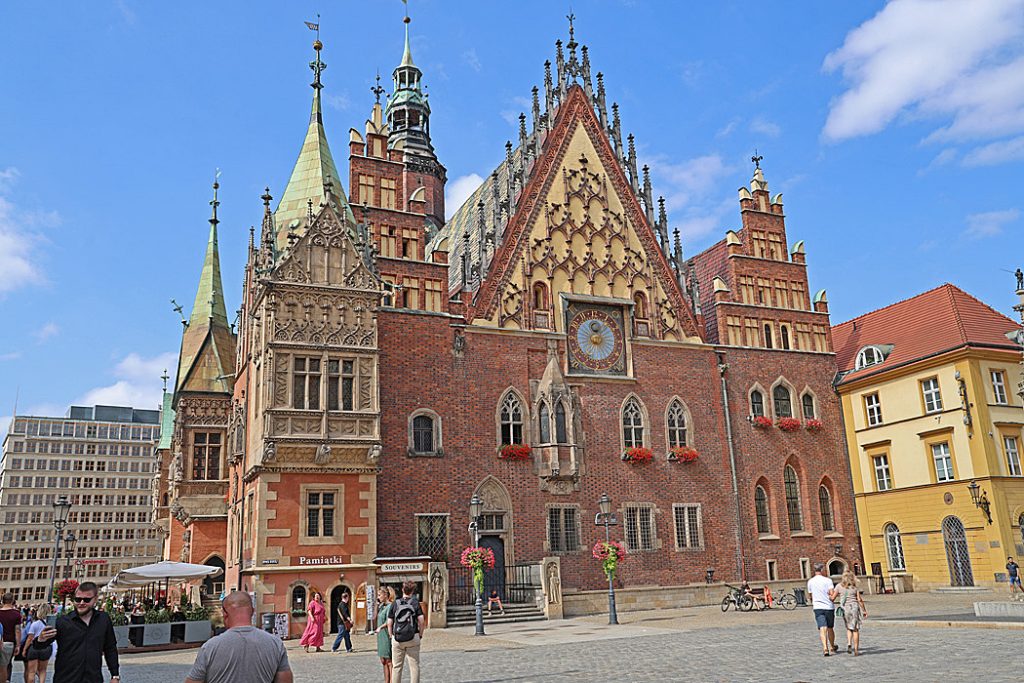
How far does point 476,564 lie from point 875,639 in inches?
442

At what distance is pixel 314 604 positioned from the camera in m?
21.6

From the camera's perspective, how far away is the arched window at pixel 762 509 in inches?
1373

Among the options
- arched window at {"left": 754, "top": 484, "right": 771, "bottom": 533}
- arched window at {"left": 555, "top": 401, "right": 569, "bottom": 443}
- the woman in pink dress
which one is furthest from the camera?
arched window at {"left": 754, "top": 484, "right": 771, "bottom": 533}

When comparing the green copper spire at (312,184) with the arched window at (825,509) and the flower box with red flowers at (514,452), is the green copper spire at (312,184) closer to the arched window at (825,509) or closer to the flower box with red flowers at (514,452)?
the flower box with red flowers at (514,452)

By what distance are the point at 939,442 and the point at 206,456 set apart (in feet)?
95.2

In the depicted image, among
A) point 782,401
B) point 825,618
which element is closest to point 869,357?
point 782,401

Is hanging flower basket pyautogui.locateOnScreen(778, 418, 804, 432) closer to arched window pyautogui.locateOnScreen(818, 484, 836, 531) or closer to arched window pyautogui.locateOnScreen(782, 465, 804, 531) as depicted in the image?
arched window pyautogui.locateOnScreen(782, 465, 804, 531)

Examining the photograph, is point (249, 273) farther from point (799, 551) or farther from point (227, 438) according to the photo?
point (799, 551)

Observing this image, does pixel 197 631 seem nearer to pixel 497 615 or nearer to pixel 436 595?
pixel 436 595

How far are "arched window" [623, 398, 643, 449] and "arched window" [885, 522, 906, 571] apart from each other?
36.9 ft

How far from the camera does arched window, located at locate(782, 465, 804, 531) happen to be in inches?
1399

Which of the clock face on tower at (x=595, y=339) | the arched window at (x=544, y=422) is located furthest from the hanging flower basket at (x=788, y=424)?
the arched window at (x=544, y=422)

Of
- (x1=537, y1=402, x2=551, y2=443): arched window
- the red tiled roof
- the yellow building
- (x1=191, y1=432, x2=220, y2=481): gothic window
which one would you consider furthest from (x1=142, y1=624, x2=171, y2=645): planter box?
the red tiled roof

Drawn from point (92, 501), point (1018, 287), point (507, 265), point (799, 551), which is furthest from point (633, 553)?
point (92, 501)
